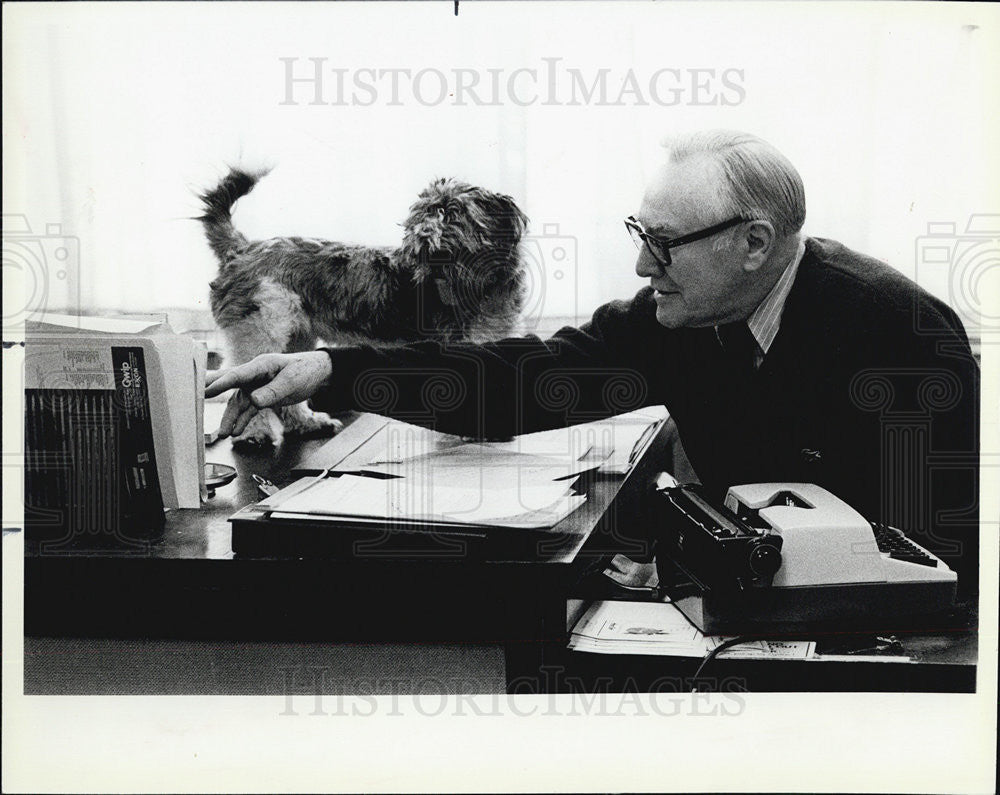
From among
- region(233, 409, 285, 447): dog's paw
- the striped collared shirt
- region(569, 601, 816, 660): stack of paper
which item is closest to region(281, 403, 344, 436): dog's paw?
region(233, 409, 285, 447): dog's paw

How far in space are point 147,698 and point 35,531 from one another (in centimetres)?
29

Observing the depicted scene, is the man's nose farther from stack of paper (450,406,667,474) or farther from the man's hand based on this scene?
the man's hand

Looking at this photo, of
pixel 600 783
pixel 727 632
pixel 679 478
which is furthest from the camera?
pixel 679 478

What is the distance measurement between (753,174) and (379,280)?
570mm

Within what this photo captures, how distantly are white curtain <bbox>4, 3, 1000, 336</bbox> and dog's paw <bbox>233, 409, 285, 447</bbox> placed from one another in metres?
0.20

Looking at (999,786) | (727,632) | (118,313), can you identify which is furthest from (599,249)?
(999,786)

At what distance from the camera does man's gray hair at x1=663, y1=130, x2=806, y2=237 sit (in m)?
1.35

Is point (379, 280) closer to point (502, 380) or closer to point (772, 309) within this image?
point (502, 380)

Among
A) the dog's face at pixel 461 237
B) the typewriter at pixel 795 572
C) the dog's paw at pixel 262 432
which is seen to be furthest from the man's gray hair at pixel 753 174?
the dog's paw at pixel 262 432

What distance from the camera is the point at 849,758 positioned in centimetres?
138

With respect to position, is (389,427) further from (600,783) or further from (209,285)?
(600,783)

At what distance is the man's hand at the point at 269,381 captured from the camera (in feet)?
4.59

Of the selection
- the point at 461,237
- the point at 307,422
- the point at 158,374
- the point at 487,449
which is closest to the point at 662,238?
the point at 461,237

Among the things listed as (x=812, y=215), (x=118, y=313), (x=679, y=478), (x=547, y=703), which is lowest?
(x=547, y=703)
